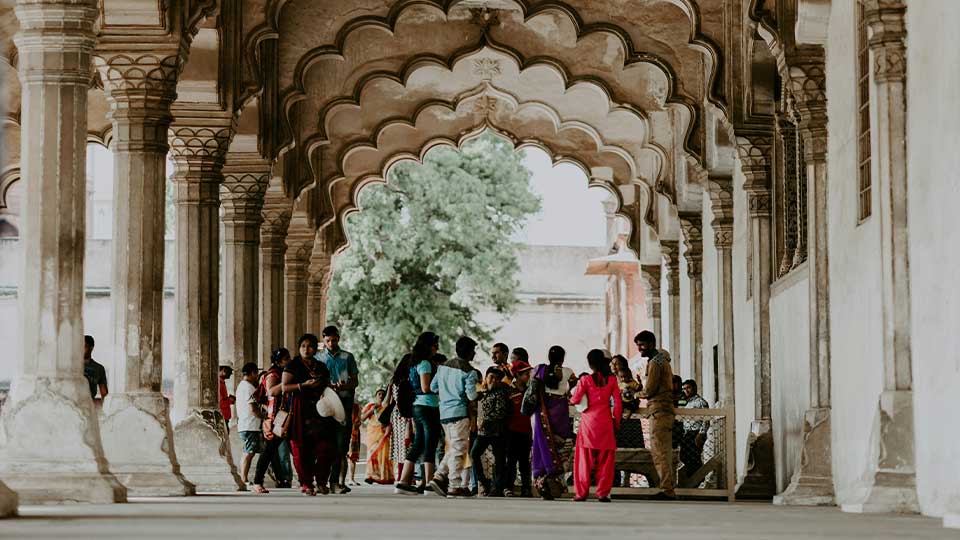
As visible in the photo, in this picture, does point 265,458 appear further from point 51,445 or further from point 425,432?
point 51,445

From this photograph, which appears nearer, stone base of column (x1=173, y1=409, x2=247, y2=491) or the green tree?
stone base of column (x1=173, y1=409, x2=247, y2=491)

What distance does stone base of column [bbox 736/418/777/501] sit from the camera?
17.4 m

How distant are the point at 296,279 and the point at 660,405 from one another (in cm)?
1321

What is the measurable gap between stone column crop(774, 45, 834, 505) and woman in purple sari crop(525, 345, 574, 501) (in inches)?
85.4

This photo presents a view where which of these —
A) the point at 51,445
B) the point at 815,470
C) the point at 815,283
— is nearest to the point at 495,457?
the point at 815,470

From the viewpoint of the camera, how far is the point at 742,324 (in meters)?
20.0

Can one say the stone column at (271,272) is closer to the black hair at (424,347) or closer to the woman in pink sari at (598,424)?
the black hair at (424,347)

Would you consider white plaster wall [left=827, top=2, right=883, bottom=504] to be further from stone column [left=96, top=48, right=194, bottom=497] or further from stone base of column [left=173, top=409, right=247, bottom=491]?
stone base of column [left=173, top=409, right=247, bottom=491]

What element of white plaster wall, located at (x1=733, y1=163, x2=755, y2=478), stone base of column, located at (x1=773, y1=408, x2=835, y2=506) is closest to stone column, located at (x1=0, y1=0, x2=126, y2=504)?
stone base of column, located at (x1=773, y1=408, x2=835, y2=506)

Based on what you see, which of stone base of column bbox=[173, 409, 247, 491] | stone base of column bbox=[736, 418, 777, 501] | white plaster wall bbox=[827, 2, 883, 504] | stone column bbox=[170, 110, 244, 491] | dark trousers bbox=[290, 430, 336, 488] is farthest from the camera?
stone base of column bbox=[736, 418, 777, 501]

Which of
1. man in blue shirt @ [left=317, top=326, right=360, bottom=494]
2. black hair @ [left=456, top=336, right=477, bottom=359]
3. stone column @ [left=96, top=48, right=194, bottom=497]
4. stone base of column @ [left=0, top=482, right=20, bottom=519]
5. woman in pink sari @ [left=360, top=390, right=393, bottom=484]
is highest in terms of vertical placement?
stone column @ [left=96, top=48, right=194, bottom=497]

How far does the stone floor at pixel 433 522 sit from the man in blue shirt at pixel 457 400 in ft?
7.39

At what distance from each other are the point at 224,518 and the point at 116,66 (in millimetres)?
5653

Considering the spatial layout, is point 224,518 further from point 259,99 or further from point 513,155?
point 513,155
